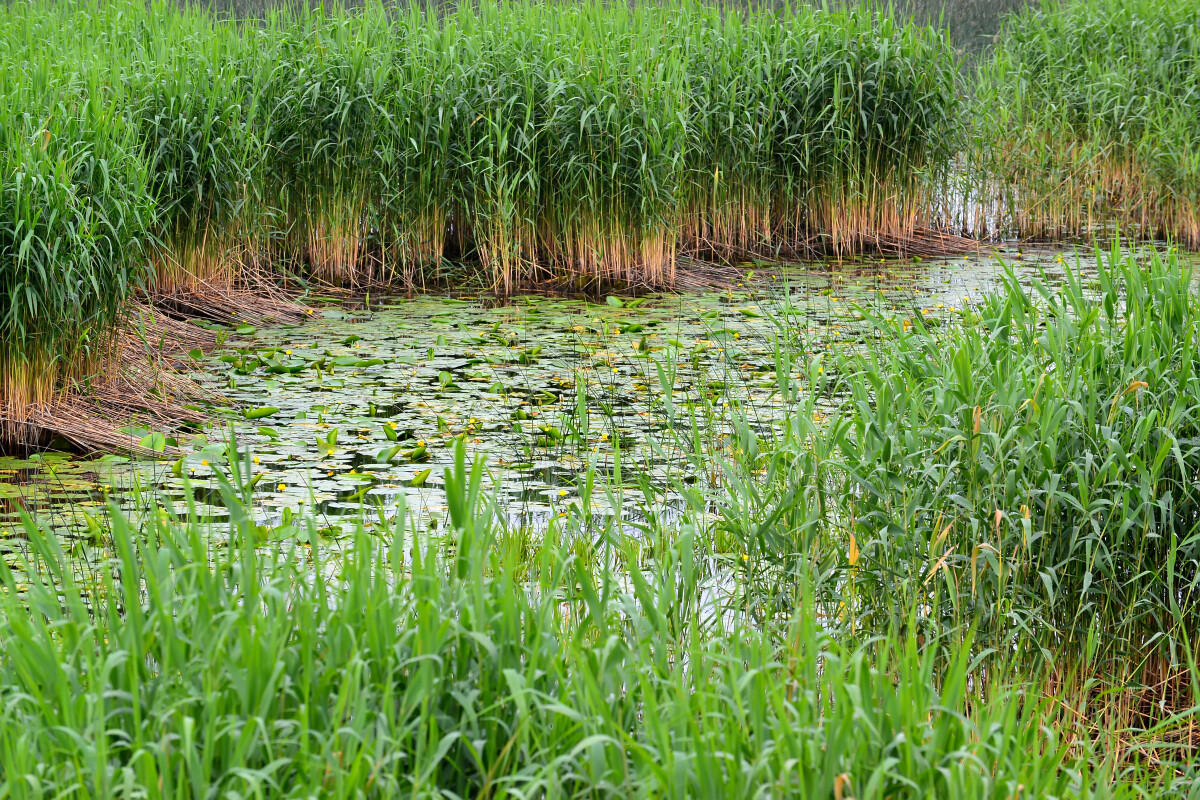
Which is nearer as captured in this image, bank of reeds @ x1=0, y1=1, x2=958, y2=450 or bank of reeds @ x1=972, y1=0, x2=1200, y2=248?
bank of reeds @ x1=0, y1=1, x2=958, y2=450

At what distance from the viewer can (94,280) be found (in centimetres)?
468

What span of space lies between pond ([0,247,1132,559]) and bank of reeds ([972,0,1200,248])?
153cm

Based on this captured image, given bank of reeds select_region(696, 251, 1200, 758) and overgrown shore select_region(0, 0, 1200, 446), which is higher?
overgrown shore select_region(0, 0, 1200, 446)

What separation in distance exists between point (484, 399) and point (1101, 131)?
6023 millimetres

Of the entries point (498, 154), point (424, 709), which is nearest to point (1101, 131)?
point (498, 154)

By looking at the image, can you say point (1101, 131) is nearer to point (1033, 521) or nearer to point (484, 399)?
point (484, 399)

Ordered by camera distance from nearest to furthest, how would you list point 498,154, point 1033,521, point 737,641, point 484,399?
point 737,641, point 1033,521, point 484,399, point 498,154

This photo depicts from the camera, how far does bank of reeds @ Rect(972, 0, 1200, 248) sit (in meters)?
8.98

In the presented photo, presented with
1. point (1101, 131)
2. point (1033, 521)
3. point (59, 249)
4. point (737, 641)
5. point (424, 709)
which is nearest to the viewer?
point (424, 709)

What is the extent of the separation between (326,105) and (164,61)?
86cm

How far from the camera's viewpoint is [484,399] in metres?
5.37

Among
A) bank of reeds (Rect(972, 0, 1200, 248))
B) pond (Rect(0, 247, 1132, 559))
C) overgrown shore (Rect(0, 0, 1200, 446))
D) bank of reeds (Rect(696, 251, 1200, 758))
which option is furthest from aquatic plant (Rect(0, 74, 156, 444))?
bank of reeds (Rect(972, 0, 1200, 248))

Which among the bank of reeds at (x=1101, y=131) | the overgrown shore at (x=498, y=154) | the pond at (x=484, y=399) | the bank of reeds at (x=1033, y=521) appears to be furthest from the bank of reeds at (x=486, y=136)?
the bank of reeds at (x=1033, y=521)

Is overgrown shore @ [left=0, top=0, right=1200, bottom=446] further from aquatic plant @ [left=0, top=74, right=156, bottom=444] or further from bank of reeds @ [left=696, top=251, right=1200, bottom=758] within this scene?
bank of reeds @ [left=696, top=251, right=1200, bottom=758]
